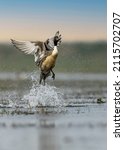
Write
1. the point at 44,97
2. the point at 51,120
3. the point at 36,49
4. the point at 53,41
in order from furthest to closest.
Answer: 1. the point at 53,41
2. the point at 36,49
3. the point at 44,97
4. the point at 51,120

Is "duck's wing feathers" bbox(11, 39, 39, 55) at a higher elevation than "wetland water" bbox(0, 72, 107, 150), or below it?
higher

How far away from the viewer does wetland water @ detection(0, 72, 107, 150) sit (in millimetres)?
12297

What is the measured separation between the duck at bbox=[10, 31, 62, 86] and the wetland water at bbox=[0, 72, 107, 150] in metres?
0.39

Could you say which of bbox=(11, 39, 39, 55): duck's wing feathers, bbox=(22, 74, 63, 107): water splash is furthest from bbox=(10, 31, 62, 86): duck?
bbox=(22, 74, 63, 107): water splash

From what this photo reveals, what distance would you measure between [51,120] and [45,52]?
3160mm

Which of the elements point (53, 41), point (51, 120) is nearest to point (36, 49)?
point (53, 41)

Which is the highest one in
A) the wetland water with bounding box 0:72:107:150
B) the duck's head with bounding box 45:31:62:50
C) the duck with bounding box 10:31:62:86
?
the duck's head with bounding box 45:31:62:50

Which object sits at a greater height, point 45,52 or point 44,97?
point 45,52

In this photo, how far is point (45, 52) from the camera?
687 inches

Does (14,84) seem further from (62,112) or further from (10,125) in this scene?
(10,125)

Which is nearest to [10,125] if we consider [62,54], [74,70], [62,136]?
[62,136]

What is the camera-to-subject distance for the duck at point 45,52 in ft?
56.9

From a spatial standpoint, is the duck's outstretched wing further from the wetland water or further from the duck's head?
the wetland water

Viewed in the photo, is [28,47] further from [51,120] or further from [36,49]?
[51,120]
